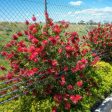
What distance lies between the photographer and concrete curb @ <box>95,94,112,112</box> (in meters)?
6.46

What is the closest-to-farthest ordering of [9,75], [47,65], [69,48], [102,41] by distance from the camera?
[47,65] < [9,75] < [69,48] < [102,41]

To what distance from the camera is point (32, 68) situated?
18.8ft

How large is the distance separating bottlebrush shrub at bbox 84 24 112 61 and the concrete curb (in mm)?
2951

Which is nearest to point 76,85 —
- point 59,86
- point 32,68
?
point 59,86

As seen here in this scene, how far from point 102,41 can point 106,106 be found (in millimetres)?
3647

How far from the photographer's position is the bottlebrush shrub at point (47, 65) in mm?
5702

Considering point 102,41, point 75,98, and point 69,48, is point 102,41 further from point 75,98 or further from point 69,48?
point 75,98

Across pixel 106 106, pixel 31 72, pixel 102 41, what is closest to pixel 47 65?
pixel 31 72

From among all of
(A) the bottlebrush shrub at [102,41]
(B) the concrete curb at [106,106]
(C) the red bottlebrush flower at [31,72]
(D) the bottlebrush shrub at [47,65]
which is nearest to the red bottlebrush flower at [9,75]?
(D) the bottlebrush shrub at [47,65]

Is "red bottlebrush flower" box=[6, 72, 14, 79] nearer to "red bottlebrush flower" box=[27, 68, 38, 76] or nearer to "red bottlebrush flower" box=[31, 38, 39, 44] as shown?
"red bottlebrush flower" box=[27, 68, 38, 76]

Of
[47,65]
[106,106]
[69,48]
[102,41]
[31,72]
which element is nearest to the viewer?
[31,72]

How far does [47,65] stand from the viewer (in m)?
5.80

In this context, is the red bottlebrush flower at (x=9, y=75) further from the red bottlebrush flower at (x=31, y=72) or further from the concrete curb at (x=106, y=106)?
the concrete curb at (x=106, y=106)

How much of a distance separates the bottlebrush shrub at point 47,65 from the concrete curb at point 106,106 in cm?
56
